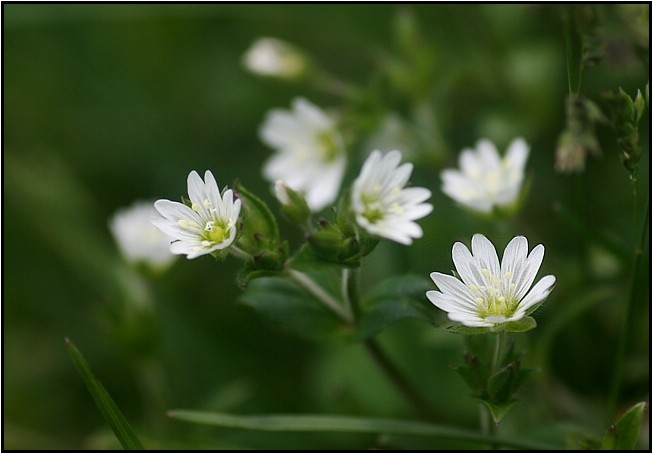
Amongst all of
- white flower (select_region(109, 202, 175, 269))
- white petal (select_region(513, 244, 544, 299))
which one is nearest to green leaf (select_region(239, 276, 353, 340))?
white petal (select_region(513, 244, 544, 299))

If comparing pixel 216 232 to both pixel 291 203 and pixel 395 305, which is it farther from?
pixel 395 305

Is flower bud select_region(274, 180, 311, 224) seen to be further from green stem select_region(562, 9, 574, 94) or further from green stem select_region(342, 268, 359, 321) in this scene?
green stem select_region(562, 9, 574, 94)

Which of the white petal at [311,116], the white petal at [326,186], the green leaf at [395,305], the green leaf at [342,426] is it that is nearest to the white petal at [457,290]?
the green leaf at [395,305]

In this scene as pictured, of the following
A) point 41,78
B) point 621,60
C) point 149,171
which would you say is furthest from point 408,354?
point 41,78

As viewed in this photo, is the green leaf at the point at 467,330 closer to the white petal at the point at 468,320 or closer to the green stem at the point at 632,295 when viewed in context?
the white petal at the point at 468,320

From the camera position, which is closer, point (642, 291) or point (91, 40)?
point (642, 291)

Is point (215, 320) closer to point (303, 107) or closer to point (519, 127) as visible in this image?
point (303, 107)
